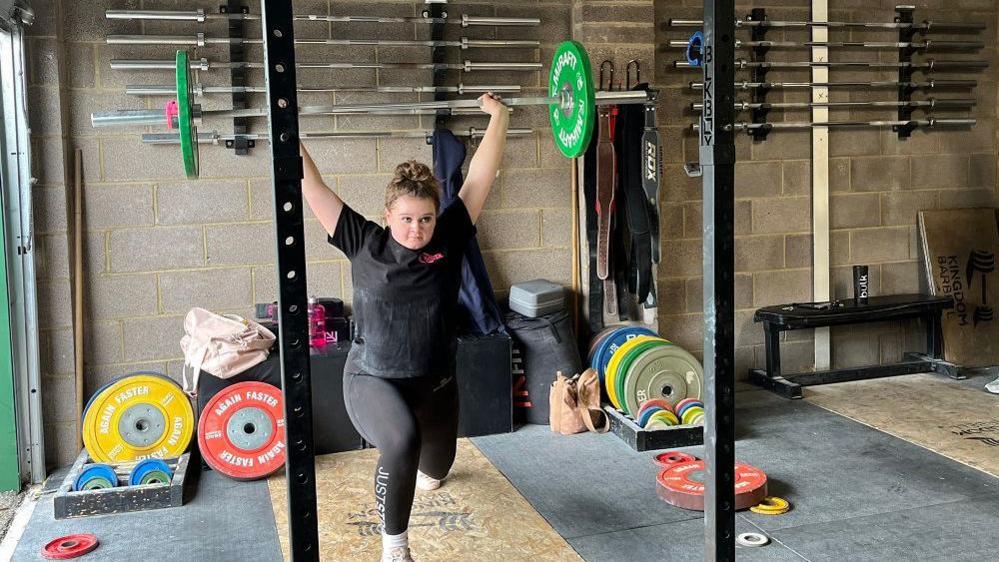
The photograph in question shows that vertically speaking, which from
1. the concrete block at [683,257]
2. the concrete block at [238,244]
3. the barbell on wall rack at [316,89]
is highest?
the barbell on wall rack at [316,89]

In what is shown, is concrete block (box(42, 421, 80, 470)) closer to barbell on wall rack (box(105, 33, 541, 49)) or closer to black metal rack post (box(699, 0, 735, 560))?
barbell on wall rack (box(105, 33, 541, 49))

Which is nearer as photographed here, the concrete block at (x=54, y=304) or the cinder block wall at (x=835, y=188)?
the concrete block at (x=54, y=304)

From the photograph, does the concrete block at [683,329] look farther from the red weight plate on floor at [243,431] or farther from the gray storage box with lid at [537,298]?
the red weight plate on floor at [243,431]

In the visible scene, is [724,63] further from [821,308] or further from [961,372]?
[961,372]

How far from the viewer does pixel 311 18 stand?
176 inches

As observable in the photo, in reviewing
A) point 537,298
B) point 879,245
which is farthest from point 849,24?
point 537,298

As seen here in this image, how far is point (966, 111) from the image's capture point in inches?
231

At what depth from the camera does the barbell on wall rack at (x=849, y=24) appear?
17.2ft

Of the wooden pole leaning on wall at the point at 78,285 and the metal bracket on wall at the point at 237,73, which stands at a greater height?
the metal bracket on wall at the point at 237,73

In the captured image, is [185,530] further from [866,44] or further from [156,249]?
[866,44]

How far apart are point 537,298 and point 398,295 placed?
1818mm

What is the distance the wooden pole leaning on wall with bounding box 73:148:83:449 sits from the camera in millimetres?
4340

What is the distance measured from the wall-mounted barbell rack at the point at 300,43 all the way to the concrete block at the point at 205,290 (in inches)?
23.4

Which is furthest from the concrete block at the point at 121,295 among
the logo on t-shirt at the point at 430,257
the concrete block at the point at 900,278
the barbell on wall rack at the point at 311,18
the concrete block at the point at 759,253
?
the concrete block at the point at 900,278
